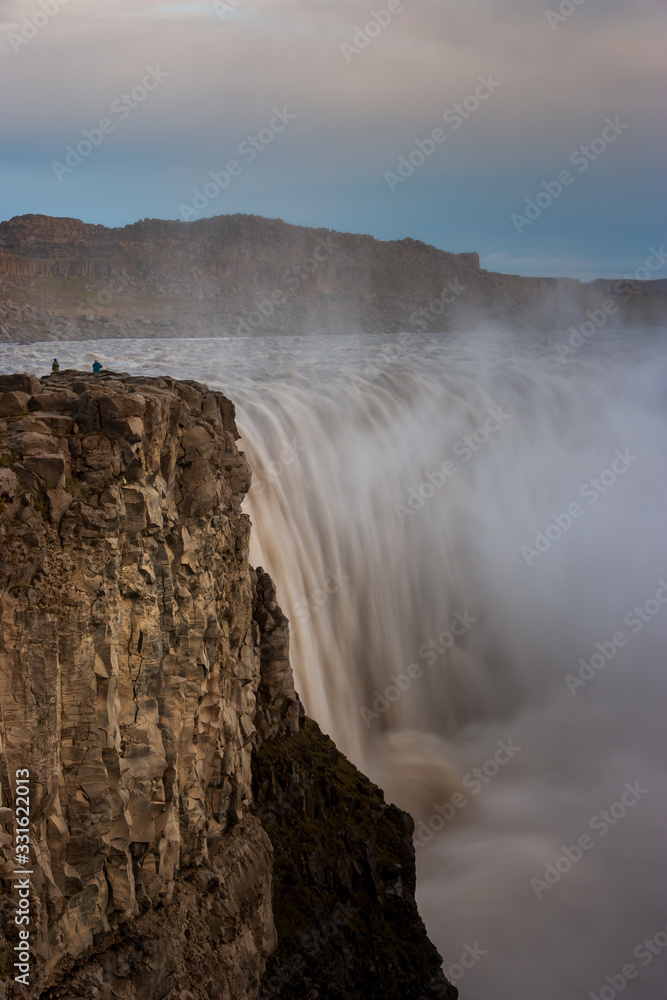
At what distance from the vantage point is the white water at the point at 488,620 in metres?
22.5

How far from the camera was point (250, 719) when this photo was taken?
16.5m

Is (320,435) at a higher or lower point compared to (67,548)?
higher

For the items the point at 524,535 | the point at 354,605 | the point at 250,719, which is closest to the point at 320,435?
the point at 354,605

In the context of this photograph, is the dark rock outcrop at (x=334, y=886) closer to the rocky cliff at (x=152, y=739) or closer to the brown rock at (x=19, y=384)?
the rocky cliff at (x=152, y=739)

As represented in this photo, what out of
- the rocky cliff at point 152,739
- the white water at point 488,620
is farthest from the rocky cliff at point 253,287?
the rocky cliff at point 152,739

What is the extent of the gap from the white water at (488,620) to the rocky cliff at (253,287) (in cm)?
2679

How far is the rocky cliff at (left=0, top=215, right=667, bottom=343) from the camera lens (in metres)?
73.9

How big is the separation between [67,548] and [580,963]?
1508cm

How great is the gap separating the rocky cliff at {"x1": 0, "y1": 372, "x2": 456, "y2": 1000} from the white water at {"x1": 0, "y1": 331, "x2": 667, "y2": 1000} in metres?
5.12

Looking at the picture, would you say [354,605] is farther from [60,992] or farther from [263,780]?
[60,992]

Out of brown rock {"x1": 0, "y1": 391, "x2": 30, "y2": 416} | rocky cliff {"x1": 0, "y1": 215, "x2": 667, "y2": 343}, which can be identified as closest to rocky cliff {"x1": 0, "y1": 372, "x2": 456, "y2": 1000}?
brown rock {"x1": 0, "y1": 391, "x2": 30, "y2": 416}

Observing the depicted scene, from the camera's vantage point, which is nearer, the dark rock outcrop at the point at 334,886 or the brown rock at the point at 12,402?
the brown rock at the point at 12,402

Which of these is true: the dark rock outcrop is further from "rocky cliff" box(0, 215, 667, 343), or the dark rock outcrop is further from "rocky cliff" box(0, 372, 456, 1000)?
"rocky cliff" box(0, 215, 667, 343)

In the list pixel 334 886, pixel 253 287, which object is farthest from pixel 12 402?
pixel 253 287
